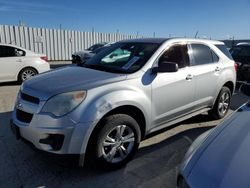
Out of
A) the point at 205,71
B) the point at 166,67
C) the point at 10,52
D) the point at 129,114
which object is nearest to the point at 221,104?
the point at 205,71

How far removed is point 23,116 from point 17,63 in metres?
6.06

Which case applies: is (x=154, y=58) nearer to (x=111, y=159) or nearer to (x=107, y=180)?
(x=111, y=159)

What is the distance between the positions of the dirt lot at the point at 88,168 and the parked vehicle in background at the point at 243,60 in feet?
17.6

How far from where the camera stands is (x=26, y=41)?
16.8m

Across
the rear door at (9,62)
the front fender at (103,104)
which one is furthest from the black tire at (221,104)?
the rear door at (9,62)

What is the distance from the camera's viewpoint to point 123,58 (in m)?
3.89

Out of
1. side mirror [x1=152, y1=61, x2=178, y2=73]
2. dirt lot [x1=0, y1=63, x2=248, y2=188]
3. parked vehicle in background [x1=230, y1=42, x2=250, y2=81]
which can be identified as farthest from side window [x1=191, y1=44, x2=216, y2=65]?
parked vehicle in background [x1=230, y1=42, x2=250, y2=81]

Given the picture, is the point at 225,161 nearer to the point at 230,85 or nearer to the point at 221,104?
the point at 221,104

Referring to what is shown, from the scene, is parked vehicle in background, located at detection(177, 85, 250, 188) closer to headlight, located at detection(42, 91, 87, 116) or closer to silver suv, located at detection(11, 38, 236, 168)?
silver suv, located at detection(11, 38, 236, 168)

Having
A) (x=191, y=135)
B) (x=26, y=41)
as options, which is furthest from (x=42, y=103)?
(x=26, y=41)

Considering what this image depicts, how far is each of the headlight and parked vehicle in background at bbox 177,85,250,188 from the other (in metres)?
1.40

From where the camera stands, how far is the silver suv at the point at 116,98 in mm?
2668

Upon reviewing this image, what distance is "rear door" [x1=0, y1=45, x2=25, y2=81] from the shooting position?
8078 millimetres

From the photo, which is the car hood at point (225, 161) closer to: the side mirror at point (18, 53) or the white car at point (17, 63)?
the white car at point (17, 63)
